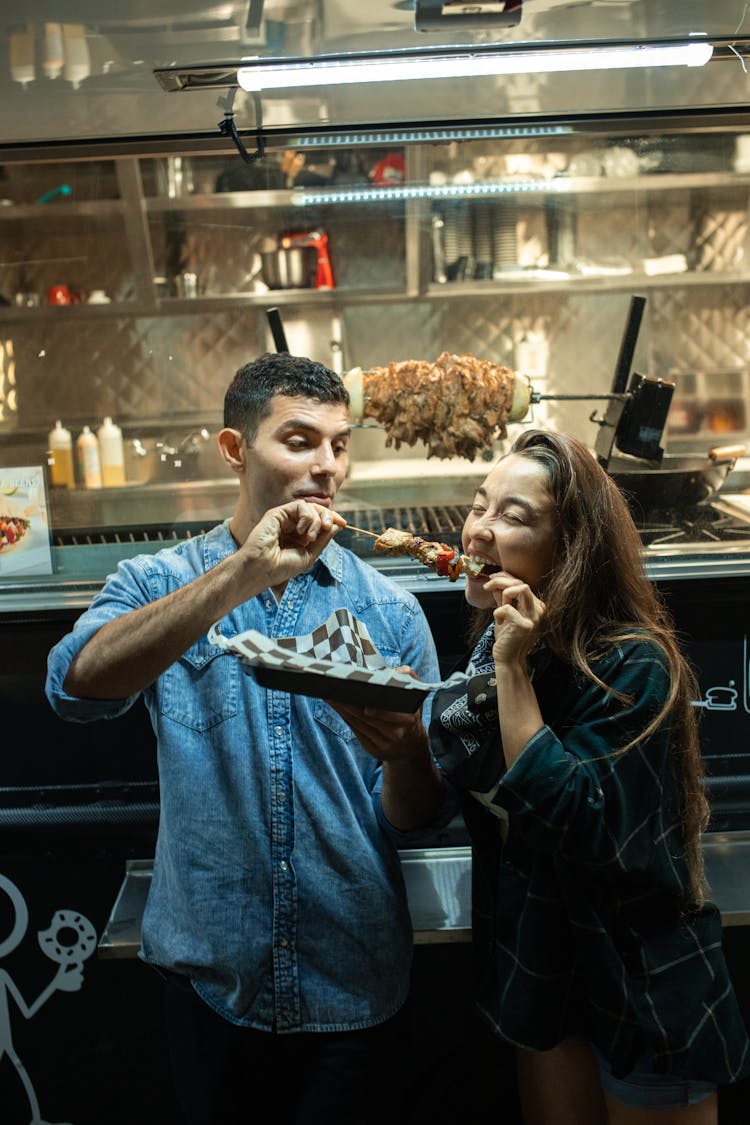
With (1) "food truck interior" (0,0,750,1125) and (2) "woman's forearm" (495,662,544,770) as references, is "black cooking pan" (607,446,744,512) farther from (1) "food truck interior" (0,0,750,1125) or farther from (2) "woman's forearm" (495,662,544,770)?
(2) "woman's forearm" (495,662,544,770)

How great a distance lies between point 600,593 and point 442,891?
105 centimetres

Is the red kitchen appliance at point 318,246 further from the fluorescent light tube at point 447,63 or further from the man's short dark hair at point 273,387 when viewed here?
the man's short dark hair at point 273,387

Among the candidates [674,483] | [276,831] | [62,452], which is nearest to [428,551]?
[276,831]

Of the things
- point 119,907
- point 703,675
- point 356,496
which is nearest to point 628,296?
point 356,496

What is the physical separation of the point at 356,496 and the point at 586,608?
348 centimetres

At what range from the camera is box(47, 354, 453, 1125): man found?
6.55 feet

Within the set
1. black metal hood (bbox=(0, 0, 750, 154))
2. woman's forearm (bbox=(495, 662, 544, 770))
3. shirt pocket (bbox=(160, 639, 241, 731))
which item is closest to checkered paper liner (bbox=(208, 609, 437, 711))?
woman's forearm (bbox=(495, 662, 544, 770))

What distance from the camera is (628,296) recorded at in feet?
18.1

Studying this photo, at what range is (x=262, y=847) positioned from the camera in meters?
2.04

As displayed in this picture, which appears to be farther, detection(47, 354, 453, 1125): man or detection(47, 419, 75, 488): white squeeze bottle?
detection(47, 419, 75, 488): white squeeze bottle

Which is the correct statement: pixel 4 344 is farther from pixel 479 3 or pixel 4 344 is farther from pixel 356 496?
pixel 479 3

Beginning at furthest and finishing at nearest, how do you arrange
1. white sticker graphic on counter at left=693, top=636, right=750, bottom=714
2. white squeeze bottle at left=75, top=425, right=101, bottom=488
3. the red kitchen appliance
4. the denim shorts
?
1. the red kitchen appliance
2. white squeeze bottle at left=75, top=425, right=101, bottom=488
3. white sticker graphic on counter at left=693, top=636, right=750, bottom=714
4. the denim shorts

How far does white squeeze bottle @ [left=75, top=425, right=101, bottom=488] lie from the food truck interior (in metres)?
0.03

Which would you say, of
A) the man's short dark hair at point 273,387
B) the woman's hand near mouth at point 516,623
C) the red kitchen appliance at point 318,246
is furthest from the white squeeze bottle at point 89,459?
the woman's hand near mouth at point 516,623
